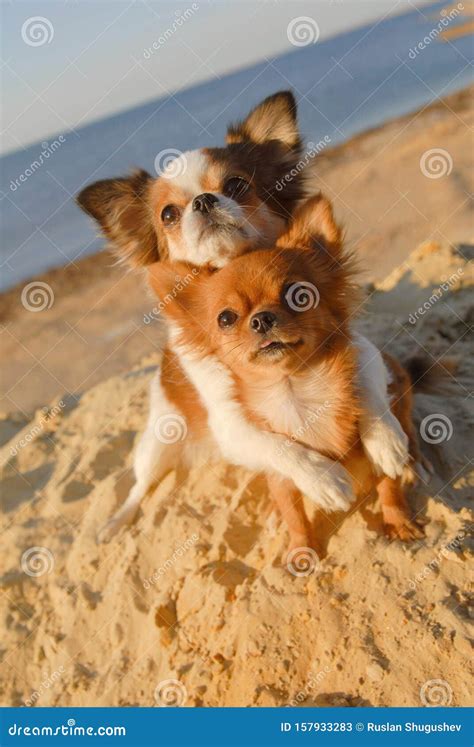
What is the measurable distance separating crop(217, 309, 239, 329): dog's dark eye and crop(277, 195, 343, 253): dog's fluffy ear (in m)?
0.45

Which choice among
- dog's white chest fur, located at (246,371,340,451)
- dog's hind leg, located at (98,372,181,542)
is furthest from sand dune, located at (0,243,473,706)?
dog's white chest fur, located at (246,371,340,451)

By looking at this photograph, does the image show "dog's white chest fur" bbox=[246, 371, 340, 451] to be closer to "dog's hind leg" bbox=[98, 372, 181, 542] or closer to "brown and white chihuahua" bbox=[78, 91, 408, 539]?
"brown and white chihuahua" bbox=[78, 91, 408, 539]

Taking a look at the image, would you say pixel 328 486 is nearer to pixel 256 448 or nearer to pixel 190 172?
pixel 256 448

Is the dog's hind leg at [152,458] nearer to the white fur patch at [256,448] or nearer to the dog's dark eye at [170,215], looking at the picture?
the white fur patch at [256,448]

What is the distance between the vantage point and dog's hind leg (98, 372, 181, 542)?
4.65 m

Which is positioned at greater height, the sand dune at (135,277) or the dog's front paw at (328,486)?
the sand dune at (135,277)

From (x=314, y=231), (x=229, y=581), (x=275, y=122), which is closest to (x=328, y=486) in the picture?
(x=229, y=581)

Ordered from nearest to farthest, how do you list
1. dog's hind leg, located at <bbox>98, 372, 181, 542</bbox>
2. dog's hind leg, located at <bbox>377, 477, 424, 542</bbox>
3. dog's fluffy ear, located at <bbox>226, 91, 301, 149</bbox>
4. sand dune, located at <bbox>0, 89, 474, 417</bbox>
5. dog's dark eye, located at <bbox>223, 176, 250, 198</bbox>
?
dog's hind leg, located at <bbox>377, 477, 424, 542</bbox> → dog's dark eye, located at <bbox>223, 176, 250, 198</bbox> → dog's fluffy ear, located at <bbox>226, 91, 301, 149</bbox> → dog's hind leg, located at <bbox>98, 372, 181, 542</bbox> → sand dune, located at <bbox>0, 89, 474, 417</bbox>

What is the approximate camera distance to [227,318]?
127 inches

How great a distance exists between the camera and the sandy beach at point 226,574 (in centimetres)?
301

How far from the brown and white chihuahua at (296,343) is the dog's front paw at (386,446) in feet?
0.27

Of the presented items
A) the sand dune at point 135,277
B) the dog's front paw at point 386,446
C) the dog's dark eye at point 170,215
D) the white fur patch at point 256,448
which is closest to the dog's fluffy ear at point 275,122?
the dog's dark eye at point 170,215

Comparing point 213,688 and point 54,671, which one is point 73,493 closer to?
point 54,671

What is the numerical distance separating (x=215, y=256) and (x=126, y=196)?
3.01 feet
